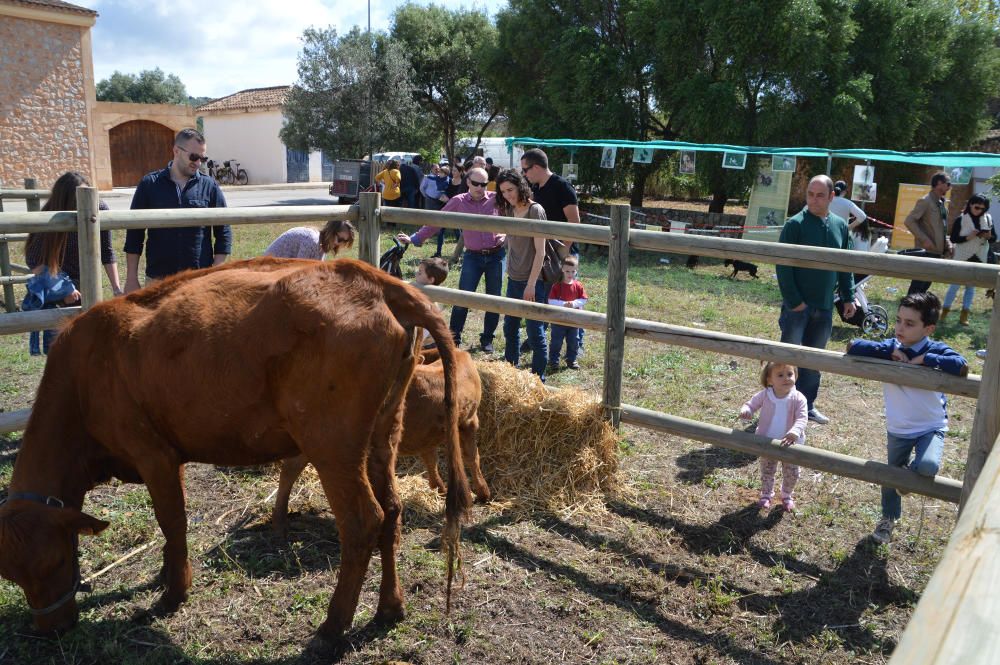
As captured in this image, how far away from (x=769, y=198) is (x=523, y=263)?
11.9m

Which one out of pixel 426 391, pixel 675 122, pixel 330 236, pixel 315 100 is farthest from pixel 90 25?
pixel 426 391

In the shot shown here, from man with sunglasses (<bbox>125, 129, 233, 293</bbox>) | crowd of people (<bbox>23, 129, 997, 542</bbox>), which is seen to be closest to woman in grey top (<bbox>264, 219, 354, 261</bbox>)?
crowd of people (<bbox>23, 129, 997, 542</bbox>)

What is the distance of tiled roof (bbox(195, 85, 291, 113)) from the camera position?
4091 centimetres

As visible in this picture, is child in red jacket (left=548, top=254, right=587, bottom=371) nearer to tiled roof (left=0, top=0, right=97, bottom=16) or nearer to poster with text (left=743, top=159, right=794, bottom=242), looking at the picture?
poster with text (left=743, top=159, right=794, bottom=242)

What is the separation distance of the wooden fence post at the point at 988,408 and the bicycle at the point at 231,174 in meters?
41.3

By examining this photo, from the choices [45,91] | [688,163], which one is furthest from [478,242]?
[45,91]

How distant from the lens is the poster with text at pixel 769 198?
16.8 meters

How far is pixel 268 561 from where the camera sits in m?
3.90

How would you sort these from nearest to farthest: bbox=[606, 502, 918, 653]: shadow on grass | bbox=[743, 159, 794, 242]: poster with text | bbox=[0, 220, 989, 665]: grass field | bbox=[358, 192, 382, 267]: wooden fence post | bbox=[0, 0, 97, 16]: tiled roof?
bbox=[0, 220, 989, 665]: grass field
bbox=[606, 502, 918, 653]: shadow on grass
bbox=[358, 192, 382, 267]: wooden fence post
bbox=[743, 159, 794, 242]: poster with text
bbox=[0, 0, 97, 16]: tiled roof

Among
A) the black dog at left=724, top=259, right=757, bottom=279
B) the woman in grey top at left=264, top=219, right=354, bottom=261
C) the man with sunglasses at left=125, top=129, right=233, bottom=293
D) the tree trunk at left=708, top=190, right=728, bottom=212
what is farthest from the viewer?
the tree trunk at left=708, top=190, right=728, bottom=212

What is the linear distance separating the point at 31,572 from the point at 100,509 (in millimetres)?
1370

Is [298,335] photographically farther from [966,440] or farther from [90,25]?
[90,25]

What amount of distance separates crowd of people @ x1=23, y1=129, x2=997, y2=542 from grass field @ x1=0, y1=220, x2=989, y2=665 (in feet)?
1.30

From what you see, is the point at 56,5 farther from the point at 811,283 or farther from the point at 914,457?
the point at 914,457
